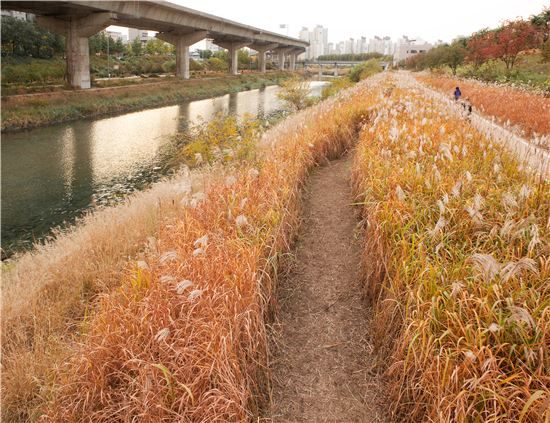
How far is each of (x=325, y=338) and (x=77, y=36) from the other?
114 ft

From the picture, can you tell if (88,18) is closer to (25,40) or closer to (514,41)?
(25,40)

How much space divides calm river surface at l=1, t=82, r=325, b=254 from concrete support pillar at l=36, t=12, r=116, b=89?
8.55m

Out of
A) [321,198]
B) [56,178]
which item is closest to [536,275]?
[321,198]

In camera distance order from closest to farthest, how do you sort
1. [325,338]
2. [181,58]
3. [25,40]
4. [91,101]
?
[325,338] < [91,101] < [181,58] < [25,40]

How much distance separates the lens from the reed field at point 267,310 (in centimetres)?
286

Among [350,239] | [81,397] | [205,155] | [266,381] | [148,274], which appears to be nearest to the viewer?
[81,397]

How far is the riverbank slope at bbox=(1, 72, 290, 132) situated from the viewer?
22108 millimetres

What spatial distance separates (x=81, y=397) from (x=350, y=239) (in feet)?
12.7

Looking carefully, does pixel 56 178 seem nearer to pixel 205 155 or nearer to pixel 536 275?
pixel 205 155

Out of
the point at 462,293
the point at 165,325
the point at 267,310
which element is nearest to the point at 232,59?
the point at 267,310

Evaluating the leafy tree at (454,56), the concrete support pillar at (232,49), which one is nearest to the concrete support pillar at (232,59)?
the concrete support pillar at (232,49)

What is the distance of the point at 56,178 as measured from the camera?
13.8m

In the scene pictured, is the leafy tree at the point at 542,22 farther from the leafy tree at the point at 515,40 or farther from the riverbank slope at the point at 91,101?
the riverbank slope at the point at 91,101

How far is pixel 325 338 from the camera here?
4219 mm
